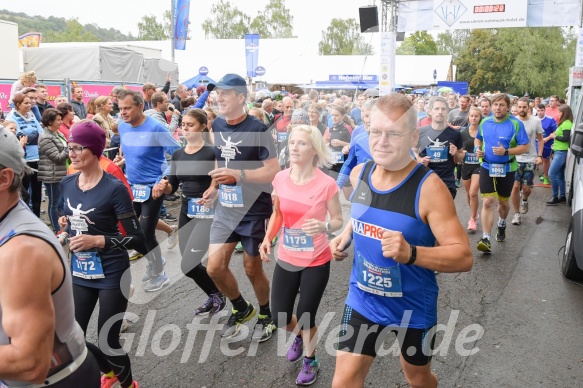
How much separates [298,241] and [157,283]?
7.90 ft

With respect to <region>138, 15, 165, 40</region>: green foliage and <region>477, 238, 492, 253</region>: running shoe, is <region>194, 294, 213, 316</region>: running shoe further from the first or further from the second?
<region>138, 15, 165, 40</region>: green foliage

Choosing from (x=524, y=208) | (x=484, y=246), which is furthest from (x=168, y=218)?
(x=524, y=208)

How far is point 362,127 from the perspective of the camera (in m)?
6.01

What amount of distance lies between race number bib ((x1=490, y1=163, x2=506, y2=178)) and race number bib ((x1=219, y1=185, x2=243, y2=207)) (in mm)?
3941

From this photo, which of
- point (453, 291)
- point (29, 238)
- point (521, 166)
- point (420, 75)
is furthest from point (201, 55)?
point (29, 238)

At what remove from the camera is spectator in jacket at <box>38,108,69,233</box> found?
A: 6.61 m

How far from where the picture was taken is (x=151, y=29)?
8531 cm

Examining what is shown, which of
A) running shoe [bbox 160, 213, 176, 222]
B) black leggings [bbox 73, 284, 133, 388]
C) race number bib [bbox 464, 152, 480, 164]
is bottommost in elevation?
running shoe [bbox 160, 213, 176, 222]

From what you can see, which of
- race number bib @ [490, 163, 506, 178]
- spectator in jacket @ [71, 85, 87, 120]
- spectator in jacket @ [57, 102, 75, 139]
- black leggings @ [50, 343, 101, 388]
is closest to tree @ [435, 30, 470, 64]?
spectator in jacket @ [71, 85, 87, 120]

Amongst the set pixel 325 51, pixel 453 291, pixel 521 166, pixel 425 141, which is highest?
pixel 325 51

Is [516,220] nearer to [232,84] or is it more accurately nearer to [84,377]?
[232,84]

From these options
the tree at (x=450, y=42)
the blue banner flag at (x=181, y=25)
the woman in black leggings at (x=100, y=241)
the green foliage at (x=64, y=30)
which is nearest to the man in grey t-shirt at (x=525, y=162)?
the woman in black leggings at (x=100, y=241)

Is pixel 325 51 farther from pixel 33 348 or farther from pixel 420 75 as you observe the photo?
pixel 33 348

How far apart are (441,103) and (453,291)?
7.94 ft
